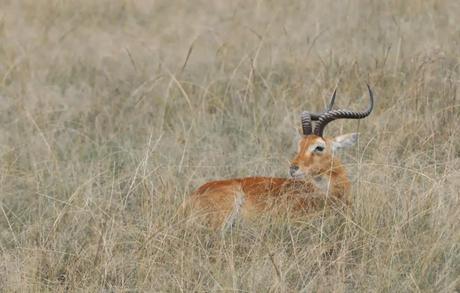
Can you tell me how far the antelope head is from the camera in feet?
22.9

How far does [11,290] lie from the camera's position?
5250 millimetres

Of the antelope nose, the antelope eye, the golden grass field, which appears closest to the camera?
the golden grass field

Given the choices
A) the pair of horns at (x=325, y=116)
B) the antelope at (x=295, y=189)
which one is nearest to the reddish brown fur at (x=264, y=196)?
the antelope at (x=295, y=189)

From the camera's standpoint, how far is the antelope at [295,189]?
646 centimetres

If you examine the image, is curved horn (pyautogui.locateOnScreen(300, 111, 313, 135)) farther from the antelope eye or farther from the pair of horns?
the antelope eye

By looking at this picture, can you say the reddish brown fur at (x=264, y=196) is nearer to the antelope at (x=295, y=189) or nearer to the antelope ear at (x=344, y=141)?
the antelope at (x=295, y=189)

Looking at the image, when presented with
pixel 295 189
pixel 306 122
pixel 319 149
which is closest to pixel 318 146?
pixel 319 149

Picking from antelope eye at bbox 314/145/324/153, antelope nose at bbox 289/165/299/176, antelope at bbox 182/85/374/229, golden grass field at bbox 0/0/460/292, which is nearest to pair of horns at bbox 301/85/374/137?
antelope at bbox 182/85/374/229

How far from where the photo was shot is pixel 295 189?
6.75m

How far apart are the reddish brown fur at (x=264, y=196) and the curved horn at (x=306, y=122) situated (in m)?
0.15

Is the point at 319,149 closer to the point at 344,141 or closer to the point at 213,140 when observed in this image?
the point at 344,141

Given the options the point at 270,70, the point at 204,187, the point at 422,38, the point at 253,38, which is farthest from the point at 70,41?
the point at 204,187

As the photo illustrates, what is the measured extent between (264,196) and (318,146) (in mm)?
703

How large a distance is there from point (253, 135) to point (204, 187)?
1272mm
